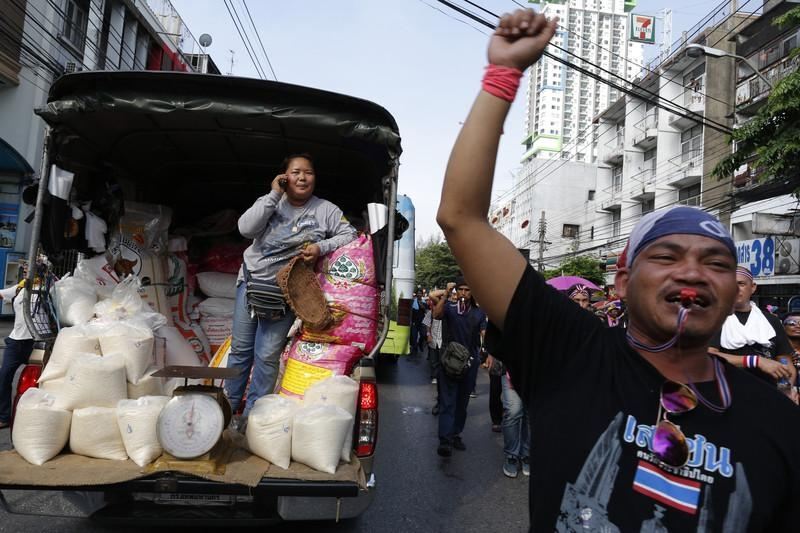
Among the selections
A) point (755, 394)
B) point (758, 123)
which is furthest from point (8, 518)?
point (758, 123)

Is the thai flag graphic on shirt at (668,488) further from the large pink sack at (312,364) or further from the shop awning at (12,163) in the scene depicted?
the shop awning at (12,163)

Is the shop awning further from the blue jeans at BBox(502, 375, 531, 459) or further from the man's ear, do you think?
the man's ear

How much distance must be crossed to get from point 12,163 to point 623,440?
17.0m

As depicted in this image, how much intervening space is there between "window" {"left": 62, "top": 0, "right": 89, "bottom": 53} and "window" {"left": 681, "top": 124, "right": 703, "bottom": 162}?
2819cm

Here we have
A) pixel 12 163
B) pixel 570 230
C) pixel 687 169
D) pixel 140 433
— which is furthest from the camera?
pixel 570 230

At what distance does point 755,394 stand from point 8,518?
13.8 ft

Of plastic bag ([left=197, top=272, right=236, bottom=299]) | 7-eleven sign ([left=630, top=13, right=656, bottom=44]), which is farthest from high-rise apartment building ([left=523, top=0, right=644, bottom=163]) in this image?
plastic bag ([left=197, top=272, right=236, bottom=299])

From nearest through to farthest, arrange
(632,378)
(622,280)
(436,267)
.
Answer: (632,378) → (622,280) → (436,267)

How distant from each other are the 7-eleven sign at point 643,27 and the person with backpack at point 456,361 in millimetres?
Answer: 64817

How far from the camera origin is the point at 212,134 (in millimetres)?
4059

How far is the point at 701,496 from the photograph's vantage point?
Result: 3.47ft

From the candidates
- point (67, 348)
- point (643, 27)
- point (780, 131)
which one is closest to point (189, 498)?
point (67, 348)

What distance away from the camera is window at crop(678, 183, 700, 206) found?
27.5 metres

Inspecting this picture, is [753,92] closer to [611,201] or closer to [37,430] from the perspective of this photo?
[611,201]
